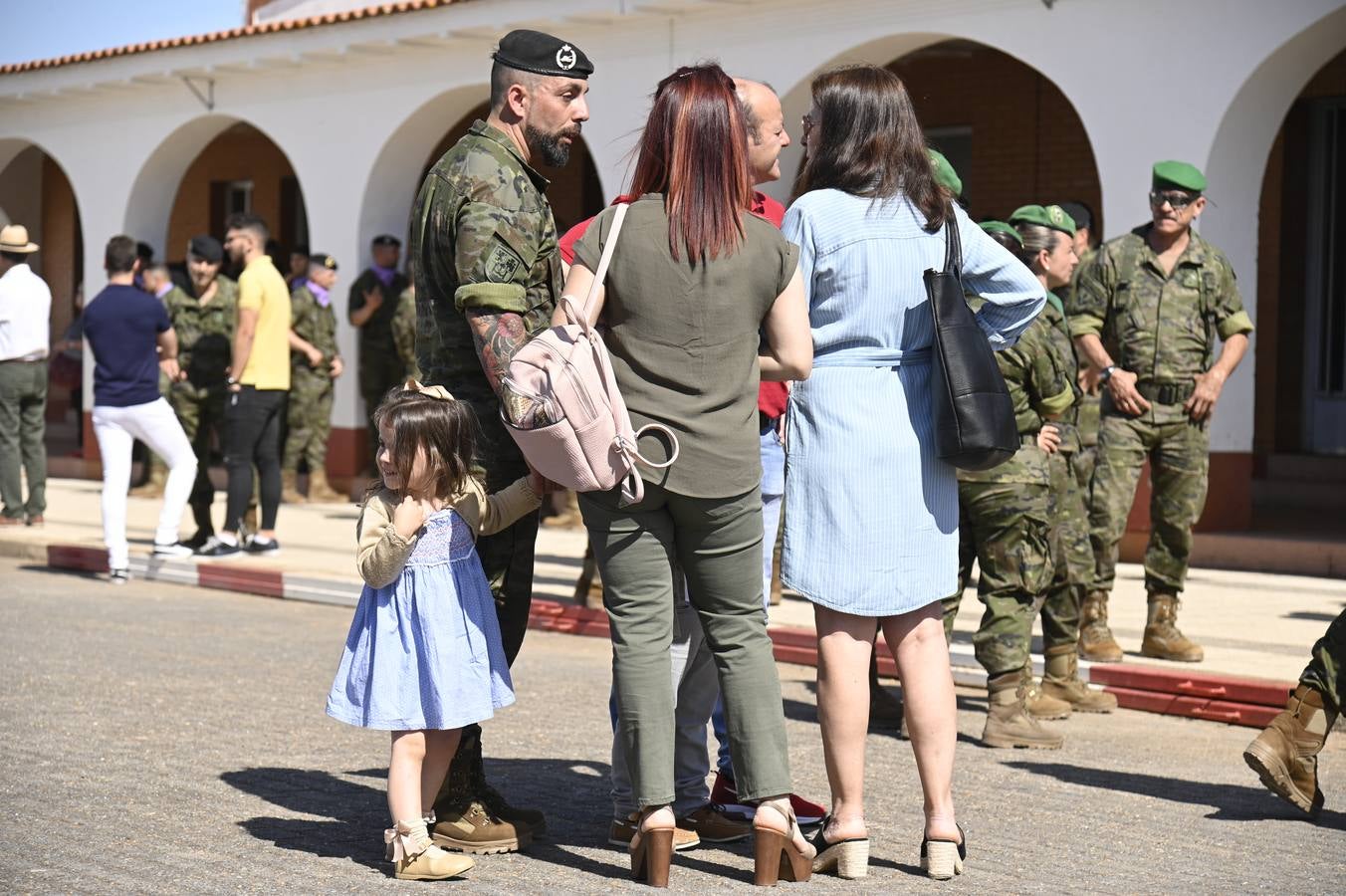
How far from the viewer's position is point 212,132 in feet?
63.3

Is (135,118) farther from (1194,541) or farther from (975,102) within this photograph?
(1194,541)

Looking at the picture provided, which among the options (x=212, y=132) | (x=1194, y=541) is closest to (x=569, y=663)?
(x=1194, y=541)

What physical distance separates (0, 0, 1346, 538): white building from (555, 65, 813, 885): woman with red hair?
5145 millimetres

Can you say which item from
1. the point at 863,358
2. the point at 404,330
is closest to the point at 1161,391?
the point at 863,358

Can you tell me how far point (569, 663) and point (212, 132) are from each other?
12525mm

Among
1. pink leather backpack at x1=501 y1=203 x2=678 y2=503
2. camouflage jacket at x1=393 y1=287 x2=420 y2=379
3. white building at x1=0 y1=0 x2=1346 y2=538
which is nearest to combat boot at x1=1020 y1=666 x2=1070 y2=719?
pink leather backpack at x1=501 y1=203 x2=678 y2=503

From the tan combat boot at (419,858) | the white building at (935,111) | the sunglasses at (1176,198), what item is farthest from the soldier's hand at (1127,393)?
the tan combat boot at (419,858)

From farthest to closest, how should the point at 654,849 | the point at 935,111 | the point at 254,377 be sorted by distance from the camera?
the point at 935,111 < the point at 254,377 < the point at 654,849

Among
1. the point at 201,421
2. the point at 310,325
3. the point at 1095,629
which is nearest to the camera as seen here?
the point at 1095,629

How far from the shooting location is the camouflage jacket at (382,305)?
15898mm

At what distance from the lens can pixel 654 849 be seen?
4.39 meters

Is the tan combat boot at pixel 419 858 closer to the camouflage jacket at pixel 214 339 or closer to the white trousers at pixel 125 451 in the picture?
the white trousers at pixel 125 451

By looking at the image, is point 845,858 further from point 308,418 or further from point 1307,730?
point 308,418

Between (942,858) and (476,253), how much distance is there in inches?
74.5
